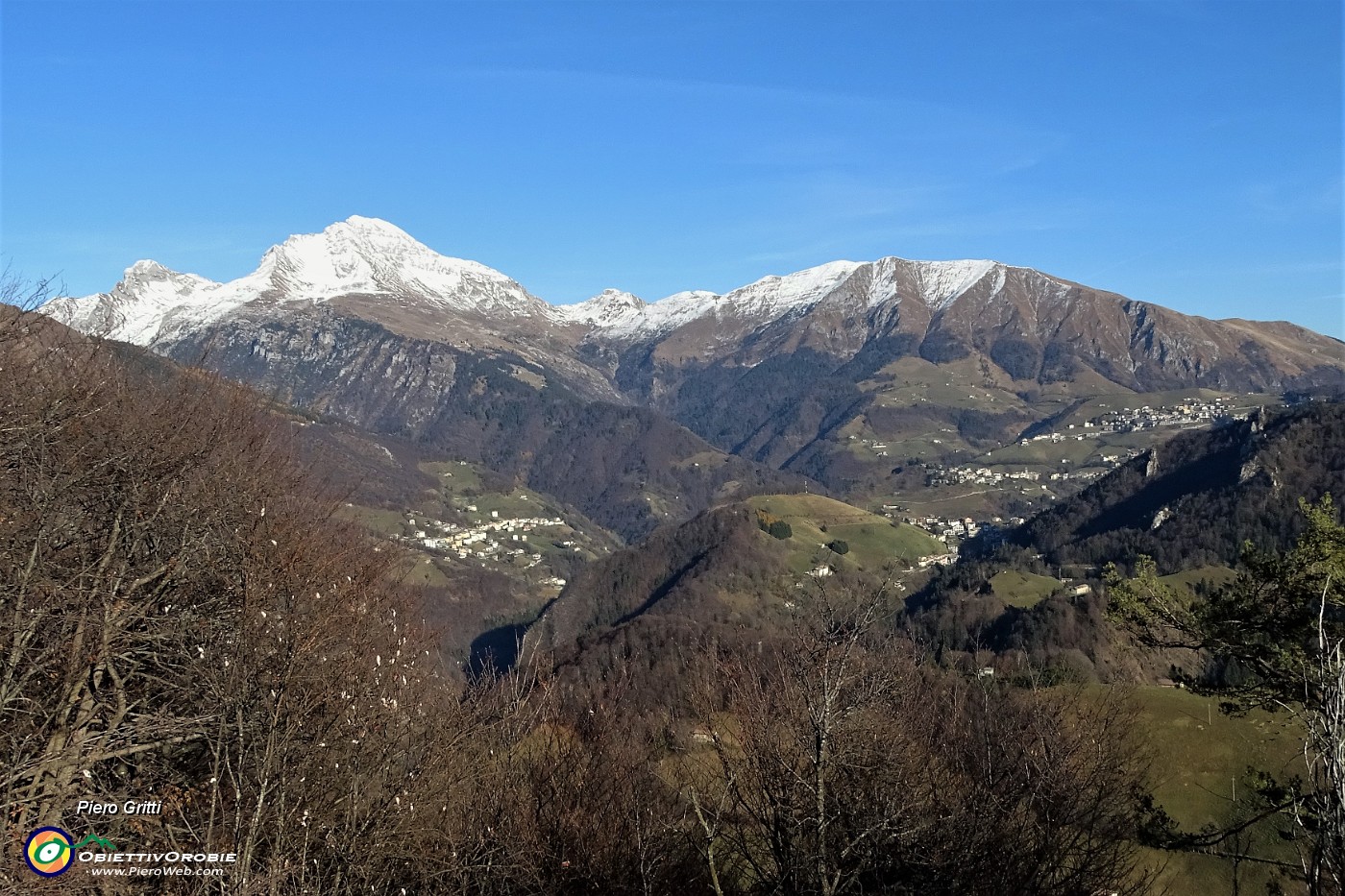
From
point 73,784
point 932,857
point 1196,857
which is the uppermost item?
point 73,784

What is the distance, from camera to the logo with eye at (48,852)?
11.0 metres

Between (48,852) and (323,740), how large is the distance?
3560 mm

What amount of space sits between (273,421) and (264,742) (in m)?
22.5

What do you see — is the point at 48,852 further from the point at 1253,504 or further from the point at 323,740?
the point at 1253,504

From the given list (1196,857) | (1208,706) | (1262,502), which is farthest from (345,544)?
(1262,502)

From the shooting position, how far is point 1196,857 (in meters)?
41.5

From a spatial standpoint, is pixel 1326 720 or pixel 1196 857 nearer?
pixel 1326 720

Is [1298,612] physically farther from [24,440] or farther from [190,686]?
[24,440]

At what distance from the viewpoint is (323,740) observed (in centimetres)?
1381

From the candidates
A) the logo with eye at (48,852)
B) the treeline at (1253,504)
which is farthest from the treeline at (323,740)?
the treeline at (1253,504)

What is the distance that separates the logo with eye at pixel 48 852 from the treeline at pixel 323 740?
Answer: 172mm

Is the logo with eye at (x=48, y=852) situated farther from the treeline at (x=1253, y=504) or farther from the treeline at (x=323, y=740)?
the treeline at (x=1253, y=504)

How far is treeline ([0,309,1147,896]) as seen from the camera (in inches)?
463

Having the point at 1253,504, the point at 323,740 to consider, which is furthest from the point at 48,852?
the point at 1253,504
